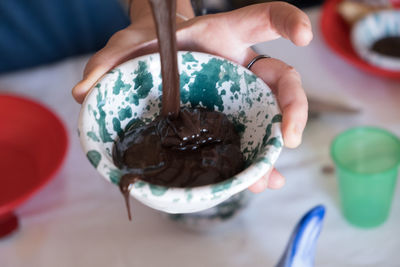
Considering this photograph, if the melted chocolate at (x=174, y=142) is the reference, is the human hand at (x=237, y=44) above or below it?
above

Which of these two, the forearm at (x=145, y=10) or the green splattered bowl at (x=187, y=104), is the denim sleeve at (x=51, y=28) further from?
the green splattered bowl at (x=187, y=104)

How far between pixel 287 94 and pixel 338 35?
0.55 meters

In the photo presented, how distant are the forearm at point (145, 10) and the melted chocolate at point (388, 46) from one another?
475 mm

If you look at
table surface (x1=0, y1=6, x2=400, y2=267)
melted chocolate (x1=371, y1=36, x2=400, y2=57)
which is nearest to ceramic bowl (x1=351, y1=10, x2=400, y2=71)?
melted chocolate (x1=371, y1=36, x2=400, y2=57)

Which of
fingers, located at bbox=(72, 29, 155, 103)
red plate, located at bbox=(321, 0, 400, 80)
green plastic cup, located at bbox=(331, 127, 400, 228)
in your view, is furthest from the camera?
red plate, located at bbox=(321, 0, 400, 80)

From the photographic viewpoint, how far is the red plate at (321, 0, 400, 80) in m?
0.90

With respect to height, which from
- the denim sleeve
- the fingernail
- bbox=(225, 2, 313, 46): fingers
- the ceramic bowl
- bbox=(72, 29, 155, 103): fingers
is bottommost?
the ceramic bowl

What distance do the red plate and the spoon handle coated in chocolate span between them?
51 cm

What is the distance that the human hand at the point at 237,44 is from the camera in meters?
0.49

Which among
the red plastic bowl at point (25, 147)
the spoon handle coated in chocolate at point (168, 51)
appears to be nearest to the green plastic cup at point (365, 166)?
the spoon handle coated in chocolate at point (168, 51)

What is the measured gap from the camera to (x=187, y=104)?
578 mm

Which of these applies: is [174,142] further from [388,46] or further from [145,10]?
[388,46]

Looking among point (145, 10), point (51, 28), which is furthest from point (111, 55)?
point (51, 28)

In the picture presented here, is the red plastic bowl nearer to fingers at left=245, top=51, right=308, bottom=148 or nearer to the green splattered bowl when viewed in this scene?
the green splattered bowl
